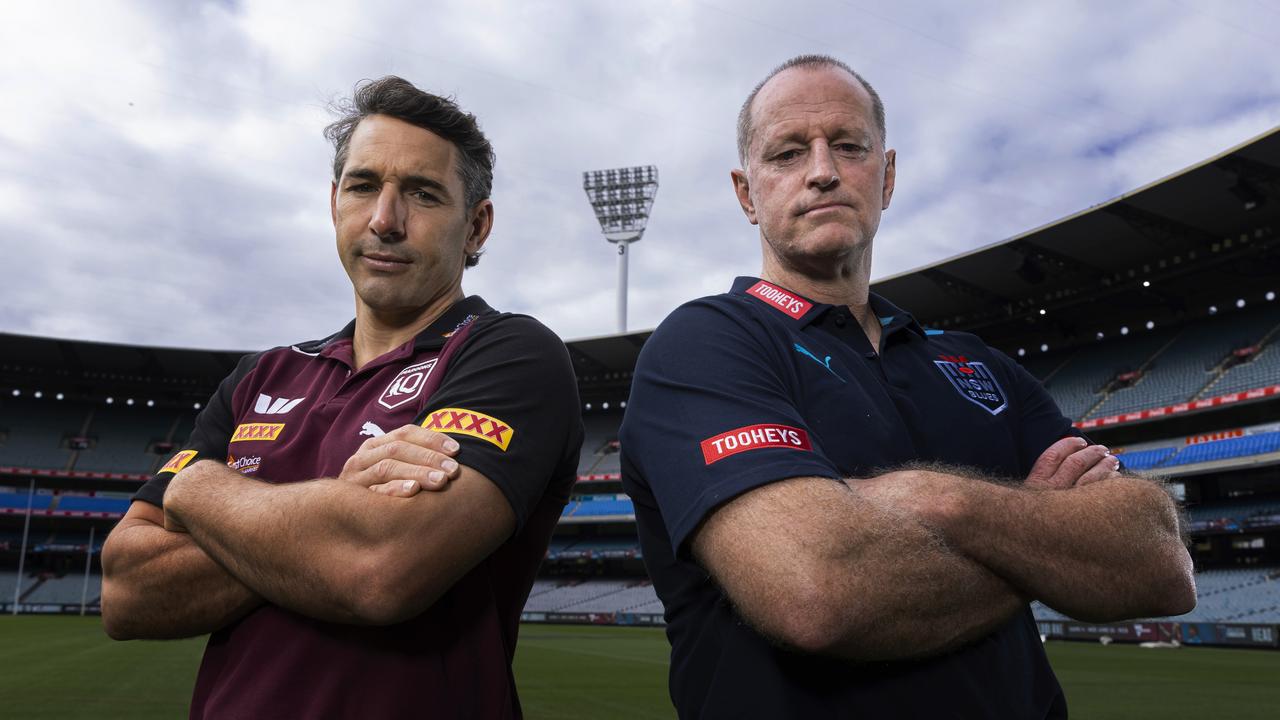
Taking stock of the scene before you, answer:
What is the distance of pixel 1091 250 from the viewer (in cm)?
2988

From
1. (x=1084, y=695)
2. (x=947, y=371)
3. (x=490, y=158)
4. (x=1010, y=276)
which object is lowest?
(x=1084, y=695)

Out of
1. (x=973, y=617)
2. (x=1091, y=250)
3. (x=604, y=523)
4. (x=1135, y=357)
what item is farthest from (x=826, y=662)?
(x=604, y=523)

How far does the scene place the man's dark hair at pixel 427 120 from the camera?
2623 mm

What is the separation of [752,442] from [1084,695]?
485 inches

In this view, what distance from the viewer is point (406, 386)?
238cm

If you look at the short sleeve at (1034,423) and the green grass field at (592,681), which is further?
the green grass field at (592,681)

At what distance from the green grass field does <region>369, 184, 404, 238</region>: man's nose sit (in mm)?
8253

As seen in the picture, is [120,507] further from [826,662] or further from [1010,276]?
[826,662]

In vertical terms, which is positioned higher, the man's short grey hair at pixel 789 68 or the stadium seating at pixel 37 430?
the stadium seating at pixel 37 430

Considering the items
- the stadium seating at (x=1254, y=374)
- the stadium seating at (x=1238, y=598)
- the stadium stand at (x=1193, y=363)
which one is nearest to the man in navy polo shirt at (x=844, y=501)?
the stadium seating at (x=1238, y=598)

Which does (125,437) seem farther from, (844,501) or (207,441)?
(844,501)

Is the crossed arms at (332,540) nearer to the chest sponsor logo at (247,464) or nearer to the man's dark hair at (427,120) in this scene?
the chest sponsor logo at (247,464)

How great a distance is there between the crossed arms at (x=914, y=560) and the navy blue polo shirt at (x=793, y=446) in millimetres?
89

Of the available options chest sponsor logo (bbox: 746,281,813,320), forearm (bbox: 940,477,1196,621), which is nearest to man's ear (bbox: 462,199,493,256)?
chest sponsor logo (bbox: 746,281,813,320)
